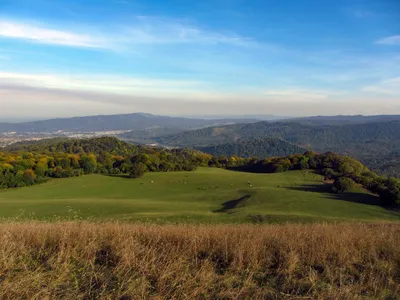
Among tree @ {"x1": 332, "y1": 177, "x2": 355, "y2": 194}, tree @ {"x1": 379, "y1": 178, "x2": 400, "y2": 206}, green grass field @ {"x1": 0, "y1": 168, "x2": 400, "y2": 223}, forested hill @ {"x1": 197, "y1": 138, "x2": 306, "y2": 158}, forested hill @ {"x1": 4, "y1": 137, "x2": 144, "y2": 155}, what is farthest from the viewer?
forested hill @ {"x1": 197, "y1": 138, "x2": 306, "y2": 158}

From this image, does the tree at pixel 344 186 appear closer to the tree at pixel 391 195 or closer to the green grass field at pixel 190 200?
the green grass field at pixel 190 200

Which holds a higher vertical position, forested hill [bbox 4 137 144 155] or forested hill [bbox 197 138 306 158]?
forested hill [bbox 4 137 144 155]

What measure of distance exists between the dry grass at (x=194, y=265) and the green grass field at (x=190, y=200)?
852 cm

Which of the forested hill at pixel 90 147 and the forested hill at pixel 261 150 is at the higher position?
the forested hill at pixel 90 147

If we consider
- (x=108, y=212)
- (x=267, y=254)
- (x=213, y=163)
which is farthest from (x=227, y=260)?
(x=213, y=163)


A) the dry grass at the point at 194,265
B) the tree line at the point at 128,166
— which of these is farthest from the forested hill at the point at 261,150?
the dry grass at the point at 194,265

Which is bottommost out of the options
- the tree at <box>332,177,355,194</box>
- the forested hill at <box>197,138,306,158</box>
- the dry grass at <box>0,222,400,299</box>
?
the forested hill at <box>197,138,306,158</box>

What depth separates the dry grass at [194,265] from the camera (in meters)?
3.85

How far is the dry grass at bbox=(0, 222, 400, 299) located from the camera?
3848mm

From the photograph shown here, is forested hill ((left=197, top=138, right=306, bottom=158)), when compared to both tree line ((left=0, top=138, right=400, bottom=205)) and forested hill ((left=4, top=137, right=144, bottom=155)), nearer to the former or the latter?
forested hill ((left=4, top=137, right=144, bottom=155))

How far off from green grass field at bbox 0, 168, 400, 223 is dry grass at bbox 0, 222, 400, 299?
8.52m

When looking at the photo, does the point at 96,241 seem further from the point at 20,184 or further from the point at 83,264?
the point at 20,184

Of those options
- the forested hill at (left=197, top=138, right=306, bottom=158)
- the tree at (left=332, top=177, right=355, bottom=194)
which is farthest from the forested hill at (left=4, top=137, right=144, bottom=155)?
the forested hill at (left=197, top=138, right=306, bottom=158)

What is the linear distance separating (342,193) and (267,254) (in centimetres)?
3503
